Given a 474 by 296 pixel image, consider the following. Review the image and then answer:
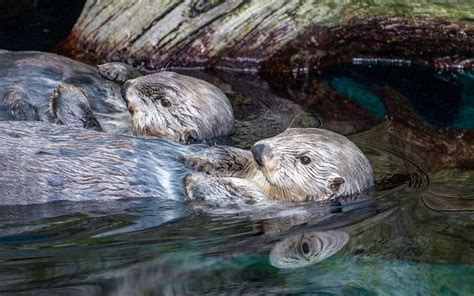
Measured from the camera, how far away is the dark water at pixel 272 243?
4141 millimetres

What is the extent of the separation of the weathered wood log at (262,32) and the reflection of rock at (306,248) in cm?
386

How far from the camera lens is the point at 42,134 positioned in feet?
18.1

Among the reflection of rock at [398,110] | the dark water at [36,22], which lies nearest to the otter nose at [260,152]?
the reflection of rock at [398,110]

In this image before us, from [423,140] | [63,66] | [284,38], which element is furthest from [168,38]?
[423,140]

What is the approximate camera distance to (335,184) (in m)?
5.51

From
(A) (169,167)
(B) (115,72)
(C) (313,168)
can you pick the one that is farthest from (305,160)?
(B) (115,72)

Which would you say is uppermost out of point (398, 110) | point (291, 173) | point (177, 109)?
point (177, 109)

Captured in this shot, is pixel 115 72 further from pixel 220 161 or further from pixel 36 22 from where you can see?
pixel 36 22

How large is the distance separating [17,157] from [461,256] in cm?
261

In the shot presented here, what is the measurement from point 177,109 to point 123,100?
58 centimetres

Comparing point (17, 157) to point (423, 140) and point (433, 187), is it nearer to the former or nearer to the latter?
point (433, 187)

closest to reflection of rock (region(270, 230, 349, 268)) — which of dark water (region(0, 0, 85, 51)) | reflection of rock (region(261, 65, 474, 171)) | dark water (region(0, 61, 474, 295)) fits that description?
dark water (region(0, 61, 474, 295))

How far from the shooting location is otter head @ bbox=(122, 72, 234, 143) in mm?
6301

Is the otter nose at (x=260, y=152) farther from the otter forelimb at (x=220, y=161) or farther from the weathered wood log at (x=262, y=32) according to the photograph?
the weathered wood log at (x=262, y=32)
